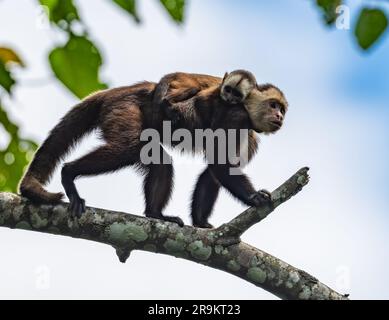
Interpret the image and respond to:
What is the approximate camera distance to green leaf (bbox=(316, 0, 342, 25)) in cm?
257

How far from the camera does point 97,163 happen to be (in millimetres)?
6543

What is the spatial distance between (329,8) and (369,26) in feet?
1.22

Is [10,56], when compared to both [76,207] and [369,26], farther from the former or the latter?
[369,26]

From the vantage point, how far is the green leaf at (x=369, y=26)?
2.24m

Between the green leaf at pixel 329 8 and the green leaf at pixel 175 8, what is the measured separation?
574mm

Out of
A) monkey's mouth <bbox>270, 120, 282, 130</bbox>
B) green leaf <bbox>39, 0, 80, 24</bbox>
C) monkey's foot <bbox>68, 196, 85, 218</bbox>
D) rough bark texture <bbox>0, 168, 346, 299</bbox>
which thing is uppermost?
monkey's mouth <bbox>270, 120, 282, 130</bbox>

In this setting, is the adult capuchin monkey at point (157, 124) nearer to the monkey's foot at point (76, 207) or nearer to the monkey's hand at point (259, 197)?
the monkey's hand at point (259, 197)

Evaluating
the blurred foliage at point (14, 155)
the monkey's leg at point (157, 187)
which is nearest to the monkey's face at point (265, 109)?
the monkey's leg at point (157, 187)

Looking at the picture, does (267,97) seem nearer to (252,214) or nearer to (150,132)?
(150,132)

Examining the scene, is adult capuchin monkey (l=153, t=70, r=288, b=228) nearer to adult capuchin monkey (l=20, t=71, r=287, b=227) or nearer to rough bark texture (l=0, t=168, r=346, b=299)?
adult capuchin monkey (l=20, t=71, r=287, b=227)

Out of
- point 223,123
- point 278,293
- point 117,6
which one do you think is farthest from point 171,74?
point 117,6

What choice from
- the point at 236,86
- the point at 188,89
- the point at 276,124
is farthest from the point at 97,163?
the point at 276,124

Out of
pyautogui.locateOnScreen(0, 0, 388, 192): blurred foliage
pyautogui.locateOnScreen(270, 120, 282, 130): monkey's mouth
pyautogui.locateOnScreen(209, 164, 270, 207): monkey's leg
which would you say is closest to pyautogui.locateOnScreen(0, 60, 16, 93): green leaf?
pyautogui.locateOnScreen(0, 0, 388, 192): blurred foliage

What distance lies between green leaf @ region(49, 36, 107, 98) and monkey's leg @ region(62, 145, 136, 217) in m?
3.45
